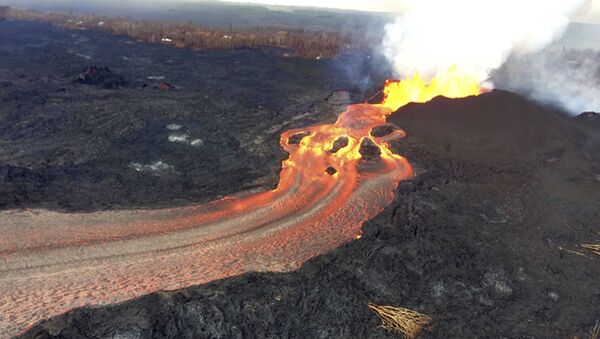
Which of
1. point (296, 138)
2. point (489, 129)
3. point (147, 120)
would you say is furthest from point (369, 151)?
point (147, 120)

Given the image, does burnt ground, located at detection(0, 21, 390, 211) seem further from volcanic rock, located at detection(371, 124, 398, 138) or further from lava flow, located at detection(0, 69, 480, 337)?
volcanic rock, located at detection(371, 124, 398, 138)

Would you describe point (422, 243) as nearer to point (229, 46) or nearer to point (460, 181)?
point (460, 181)

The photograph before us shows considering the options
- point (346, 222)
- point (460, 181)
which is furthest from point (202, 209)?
point (460, 181)

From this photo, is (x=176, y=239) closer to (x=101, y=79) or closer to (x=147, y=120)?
(x=147, y=120)

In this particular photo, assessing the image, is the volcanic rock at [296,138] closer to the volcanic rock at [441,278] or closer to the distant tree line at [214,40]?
the volcanic rock at [441,278]

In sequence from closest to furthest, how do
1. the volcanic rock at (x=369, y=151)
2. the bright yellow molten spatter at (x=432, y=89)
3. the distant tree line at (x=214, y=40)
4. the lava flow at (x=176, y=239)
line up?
the lava flow at (x=176, y=239) < the volcanic rock at (x=369, y=151) < the bright yellow molten spatter at (x=432, y=89) < the distant tree line at (x=214, y=40)

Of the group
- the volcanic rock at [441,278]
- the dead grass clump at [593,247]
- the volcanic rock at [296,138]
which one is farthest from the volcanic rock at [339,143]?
the dead grass clump at [593,247]

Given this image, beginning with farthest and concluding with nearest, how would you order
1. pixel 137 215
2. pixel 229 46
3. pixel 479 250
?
pixel 229 46, pixel 137 215, pixel 479 250
